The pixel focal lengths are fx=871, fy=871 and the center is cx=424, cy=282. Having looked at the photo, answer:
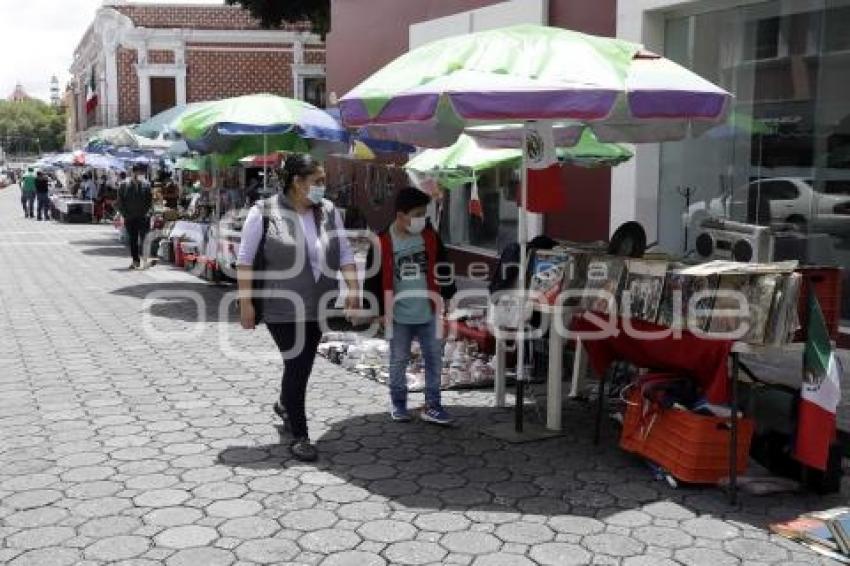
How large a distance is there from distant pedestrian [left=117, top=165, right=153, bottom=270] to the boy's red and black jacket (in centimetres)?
1000

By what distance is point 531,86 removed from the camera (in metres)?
4.61

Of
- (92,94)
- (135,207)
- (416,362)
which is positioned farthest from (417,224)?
(92,94)

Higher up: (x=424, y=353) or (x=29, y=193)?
(x=29, y=193)

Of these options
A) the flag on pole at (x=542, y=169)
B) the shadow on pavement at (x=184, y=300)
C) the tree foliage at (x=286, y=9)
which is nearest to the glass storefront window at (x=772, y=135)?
the flag on pole at (x=542, y=169)

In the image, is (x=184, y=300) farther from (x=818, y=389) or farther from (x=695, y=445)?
(x=818, y=389)

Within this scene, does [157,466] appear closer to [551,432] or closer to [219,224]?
[551,432]

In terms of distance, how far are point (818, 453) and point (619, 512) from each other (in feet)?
3.46

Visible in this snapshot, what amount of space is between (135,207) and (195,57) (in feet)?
72.5

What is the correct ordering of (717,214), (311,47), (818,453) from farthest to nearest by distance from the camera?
1. (311,47)
2. (717,214)
3. (818,453)

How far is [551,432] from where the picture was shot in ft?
18.7

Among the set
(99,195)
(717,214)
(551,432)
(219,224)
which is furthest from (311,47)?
(551,432)

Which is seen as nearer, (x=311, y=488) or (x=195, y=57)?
(x=311, y=488)

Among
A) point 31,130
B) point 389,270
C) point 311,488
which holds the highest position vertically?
point 31,130

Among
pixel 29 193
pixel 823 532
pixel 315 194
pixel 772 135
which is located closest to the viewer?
pixel 823 532
